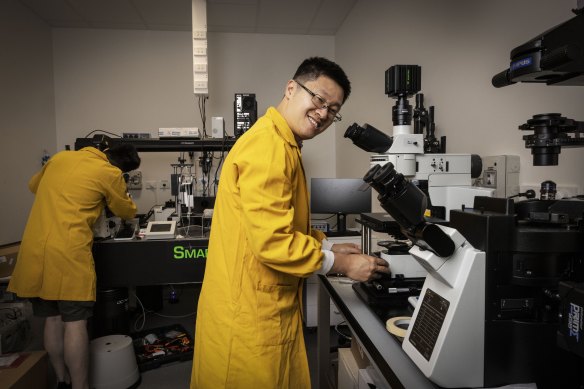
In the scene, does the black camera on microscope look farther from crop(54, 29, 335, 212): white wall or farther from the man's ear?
crop(54, 29, 335, 212): white wall

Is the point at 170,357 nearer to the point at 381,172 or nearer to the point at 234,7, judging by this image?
the point at 381,172

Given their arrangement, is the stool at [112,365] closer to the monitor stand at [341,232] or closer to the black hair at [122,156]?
the black hair at [122,156]

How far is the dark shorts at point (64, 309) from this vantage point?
6.23ft

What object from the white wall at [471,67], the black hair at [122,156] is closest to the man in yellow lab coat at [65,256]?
the black hair at [122,156]

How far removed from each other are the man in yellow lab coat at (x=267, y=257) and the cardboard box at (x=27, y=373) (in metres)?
1.15

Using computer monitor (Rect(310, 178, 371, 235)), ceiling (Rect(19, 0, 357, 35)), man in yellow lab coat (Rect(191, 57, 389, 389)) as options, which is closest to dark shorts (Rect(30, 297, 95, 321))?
man in yellow lab coat (Rect(191, 57, 389, 389))

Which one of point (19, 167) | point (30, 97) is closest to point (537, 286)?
point (19, 167)

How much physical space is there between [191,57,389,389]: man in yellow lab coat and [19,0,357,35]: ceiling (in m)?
2.40

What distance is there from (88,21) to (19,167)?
1.50 meters

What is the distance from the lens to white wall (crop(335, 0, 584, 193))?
51.7 inches

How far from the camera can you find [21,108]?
3000mm

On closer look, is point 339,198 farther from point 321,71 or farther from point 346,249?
point 321,71

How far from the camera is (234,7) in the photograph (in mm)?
3123

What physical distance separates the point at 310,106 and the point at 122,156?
5.20 feet
